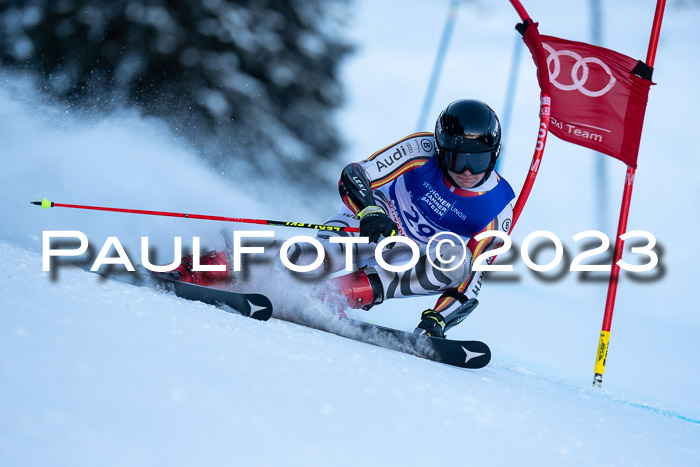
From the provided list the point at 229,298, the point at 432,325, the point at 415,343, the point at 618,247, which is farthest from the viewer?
the point at 618,247

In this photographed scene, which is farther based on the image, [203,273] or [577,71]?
[577,71]

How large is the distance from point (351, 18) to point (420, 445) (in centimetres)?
867

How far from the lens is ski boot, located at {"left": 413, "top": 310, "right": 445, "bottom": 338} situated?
2975 mm

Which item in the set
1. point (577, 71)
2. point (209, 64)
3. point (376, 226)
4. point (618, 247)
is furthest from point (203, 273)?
point (209, 64)

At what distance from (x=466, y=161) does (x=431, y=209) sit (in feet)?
1.16

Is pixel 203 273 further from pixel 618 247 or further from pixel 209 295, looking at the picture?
pixel 618 247

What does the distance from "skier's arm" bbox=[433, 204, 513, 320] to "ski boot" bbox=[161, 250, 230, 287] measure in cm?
103

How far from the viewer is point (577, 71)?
3.77 m

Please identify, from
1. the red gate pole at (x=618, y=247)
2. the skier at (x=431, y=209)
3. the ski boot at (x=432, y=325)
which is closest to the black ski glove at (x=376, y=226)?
the skier at (x=431, y=209)

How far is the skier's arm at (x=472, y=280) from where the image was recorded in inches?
125

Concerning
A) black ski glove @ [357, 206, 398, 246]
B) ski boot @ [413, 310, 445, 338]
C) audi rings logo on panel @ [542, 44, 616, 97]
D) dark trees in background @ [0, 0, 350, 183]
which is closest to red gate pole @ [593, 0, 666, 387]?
audi rings logo on panel @ [542, 44, 616, 97]

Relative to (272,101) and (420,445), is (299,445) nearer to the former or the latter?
(420,445)
